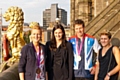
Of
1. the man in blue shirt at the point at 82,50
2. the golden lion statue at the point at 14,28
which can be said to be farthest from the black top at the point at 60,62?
the golden lion statue at the point at 14,28

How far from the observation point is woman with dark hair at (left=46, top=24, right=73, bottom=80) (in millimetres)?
4500

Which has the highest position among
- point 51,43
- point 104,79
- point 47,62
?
point 51,43

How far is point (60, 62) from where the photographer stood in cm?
450

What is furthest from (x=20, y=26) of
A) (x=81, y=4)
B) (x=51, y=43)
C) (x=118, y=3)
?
(x=81, y=4)

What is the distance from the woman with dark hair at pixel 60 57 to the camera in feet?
14.8

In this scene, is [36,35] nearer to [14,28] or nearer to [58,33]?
[58,33]

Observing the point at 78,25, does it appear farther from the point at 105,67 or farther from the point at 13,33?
the point at 13,33

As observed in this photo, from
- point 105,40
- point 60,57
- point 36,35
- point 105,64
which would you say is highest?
point 36,35

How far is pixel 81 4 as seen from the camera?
20.2 meters

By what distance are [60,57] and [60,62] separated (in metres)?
0.07

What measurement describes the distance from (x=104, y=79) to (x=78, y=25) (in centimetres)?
91

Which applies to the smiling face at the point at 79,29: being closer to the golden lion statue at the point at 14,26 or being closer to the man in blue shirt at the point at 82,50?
the man in blue shirt at the point at 82,50

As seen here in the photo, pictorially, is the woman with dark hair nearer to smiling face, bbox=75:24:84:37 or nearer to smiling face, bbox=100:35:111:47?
smiling face, bbox=75:24:84:37

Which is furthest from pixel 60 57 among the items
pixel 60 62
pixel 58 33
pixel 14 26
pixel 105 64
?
pixel 14 26
